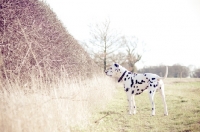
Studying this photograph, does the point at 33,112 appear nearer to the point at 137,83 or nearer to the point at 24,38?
the point at 24,38

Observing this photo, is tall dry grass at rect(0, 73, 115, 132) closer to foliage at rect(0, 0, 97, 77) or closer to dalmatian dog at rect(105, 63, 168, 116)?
foliage at rect(0, 0, 97, 77)

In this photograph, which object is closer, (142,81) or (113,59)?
(142,81)

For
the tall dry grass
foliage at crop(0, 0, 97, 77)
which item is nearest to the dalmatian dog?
the tall dry grass

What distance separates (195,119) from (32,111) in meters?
4.77

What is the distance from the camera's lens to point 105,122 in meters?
5.80

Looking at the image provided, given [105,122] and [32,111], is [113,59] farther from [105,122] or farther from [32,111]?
[32,111]

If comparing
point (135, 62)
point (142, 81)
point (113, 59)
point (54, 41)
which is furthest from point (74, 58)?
point (135, 62)

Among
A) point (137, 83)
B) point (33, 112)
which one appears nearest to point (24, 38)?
point (33, 112)

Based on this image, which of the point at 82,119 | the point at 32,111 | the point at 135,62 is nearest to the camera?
the point at 32,111

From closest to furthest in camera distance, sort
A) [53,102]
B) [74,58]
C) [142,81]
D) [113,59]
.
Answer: [53,102] < [142,81] < [74,58] < [113,59]

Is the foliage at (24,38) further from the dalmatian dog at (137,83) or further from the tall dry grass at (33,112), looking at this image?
the dalmatian dog at (137,83)

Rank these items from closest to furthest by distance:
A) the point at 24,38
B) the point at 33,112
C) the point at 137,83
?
the point at 33,112 < the point at 24,38 < the point at 137,83

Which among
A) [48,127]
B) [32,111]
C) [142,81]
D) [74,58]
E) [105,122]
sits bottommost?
[105,122]

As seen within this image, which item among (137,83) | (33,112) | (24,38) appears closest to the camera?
(33,112)
